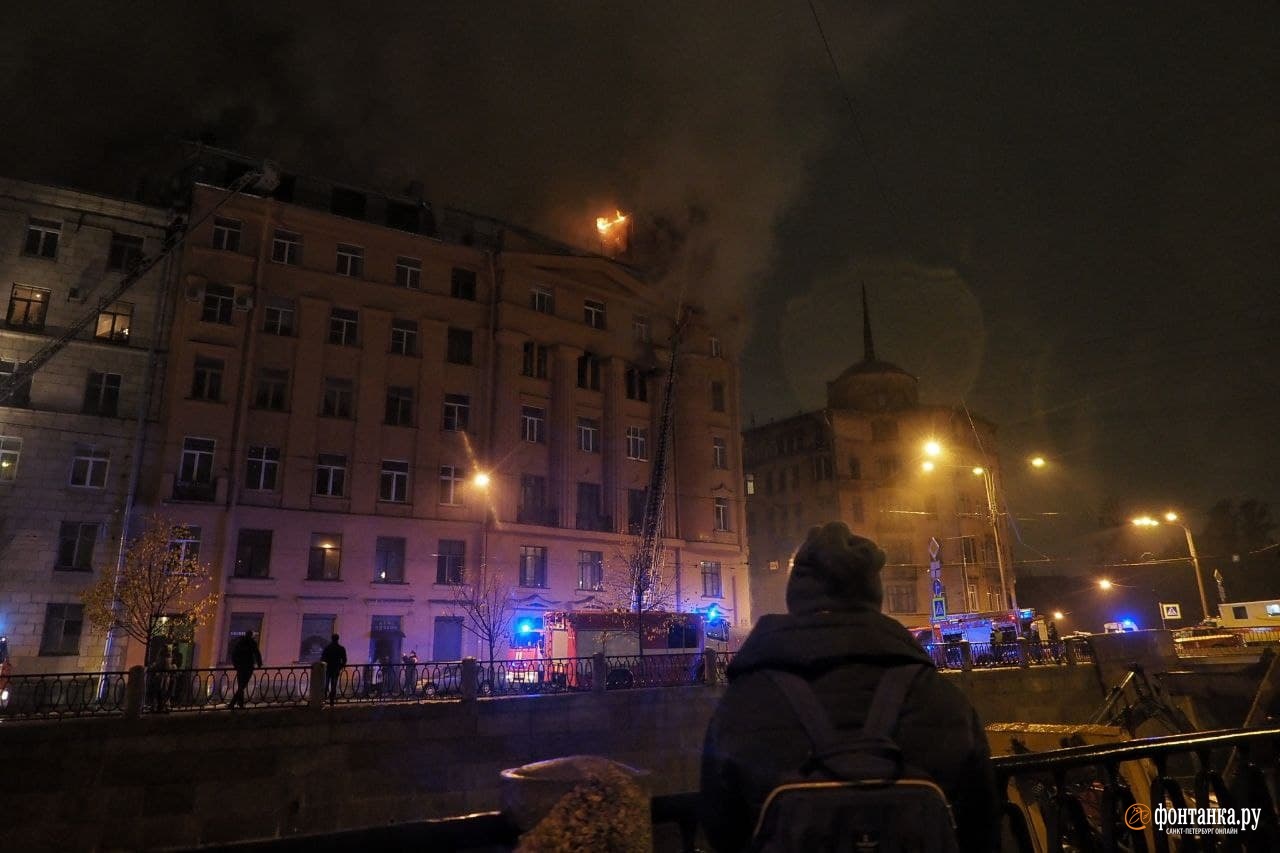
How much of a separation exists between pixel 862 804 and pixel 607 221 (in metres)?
45.0

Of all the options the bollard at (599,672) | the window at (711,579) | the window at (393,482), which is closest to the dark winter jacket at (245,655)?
the bollard at (599,672)

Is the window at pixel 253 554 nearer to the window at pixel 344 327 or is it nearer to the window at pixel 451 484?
the window at pixel 451 484

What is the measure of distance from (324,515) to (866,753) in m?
31.0

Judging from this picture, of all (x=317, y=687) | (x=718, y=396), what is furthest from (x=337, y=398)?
(x=718, y=396)

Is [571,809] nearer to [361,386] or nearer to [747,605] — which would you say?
[361,386]

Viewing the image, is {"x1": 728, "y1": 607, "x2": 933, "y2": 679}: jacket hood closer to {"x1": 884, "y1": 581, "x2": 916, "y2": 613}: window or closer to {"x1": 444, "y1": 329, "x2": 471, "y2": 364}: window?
{"x1": 444, "y1": 329, "x2": 471, "y2": 364}: window

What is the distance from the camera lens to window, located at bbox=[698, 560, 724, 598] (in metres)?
39.0

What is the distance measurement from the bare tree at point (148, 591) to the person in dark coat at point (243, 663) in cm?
617

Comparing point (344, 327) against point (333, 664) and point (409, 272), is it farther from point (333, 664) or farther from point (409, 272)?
point (333, 664)

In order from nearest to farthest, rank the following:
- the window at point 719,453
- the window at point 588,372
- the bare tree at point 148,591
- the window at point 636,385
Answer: the bare tree at point 148,591 → the window at point 588,372 → the window at point 636,385 → the window at point 719,453

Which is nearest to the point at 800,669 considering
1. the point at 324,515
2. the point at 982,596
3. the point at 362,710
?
the point at 362,710

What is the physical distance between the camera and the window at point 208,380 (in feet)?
Result: 97.8

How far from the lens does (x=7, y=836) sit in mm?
14734

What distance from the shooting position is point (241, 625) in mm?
27969
